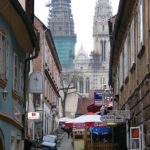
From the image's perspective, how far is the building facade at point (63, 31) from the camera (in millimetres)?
175375

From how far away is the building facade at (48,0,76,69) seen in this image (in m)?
175

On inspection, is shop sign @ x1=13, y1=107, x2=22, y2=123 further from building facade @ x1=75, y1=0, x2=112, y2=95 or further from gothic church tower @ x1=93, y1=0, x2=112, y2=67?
gothic church tower @ x1=93, y1=0, x2=112, y2=67

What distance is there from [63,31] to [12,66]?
16047 cm

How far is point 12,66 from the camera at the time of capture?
16.0 metres

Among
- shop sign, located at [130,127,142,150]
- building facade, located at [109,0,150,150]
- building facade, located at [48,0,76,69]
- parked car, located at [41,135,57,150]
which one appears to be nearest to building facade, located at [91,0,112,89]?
building facade, located at [48,0,76,69]

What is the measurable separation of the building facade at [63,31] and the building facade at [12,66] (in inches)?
6105

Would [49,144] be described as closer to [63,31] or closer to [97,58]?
[63,31]

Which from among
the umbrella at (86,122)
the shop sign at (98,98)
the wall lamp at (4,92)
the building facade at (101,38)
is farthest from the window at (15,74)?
the building facade at (101,38)

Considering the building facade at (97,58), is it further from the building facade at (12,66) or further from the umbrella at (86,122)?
the building facade at (12,66)

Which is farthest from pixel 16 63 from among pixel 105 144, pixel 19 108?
pixel 105 144

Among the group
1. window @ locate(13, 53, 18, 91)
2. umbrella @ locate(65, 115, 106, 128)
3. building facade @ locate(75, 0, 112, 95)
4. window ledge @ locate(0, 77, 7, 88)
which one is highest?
building facade @ locate(75, 0, 112, 95)

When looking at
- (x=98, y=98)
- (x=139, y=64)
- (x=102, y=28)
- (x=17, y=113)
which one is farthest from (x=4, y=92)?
(x=102, y=28)

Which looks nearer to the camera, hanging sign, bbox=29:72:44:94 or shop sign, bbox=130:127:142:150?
shop sign, bbox=130:127:142:150

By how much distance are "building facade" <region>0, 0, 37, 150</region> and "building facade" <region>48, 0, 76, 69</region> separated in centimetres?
15507
